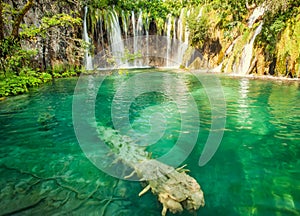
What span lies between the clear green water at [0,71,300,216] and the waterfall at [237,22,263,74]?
35.6ft

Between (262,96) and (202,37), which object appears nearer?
(262,96)

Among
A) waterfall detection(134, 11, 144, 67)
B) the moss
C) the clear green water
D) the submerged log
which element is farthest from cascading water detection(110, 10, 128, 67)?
the submerged log

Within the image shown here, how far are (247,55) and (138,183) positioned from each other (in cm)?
1681

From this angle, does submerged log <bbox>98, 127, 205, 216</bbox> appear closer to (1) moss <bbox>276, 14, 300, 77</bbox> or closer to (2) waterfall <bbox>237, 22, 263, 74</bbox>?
(1) moss <bbox>276, 14, 300, 77</bbox>

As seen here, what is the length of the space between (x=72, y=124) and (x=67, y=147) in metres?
1.60

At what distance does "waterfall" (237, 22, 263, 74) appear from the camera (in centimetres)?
1638

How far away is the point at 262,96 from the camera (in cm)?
895

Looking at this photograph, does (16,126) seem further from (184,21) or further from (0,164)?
(184,21)

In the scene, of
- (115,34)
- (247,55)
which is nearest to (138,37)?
(115,34)

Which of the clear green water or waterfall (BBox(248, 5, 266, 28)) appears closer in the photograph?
the clear green water

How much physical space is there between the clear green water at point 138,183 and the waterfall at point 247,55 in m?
10.9

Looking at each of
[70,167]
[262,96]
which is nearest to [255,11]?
[262,96]

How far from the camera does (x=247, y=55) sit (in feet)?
54.2

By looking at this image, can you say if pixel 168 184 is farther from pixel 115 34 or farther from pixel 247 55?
pixel 115 34
